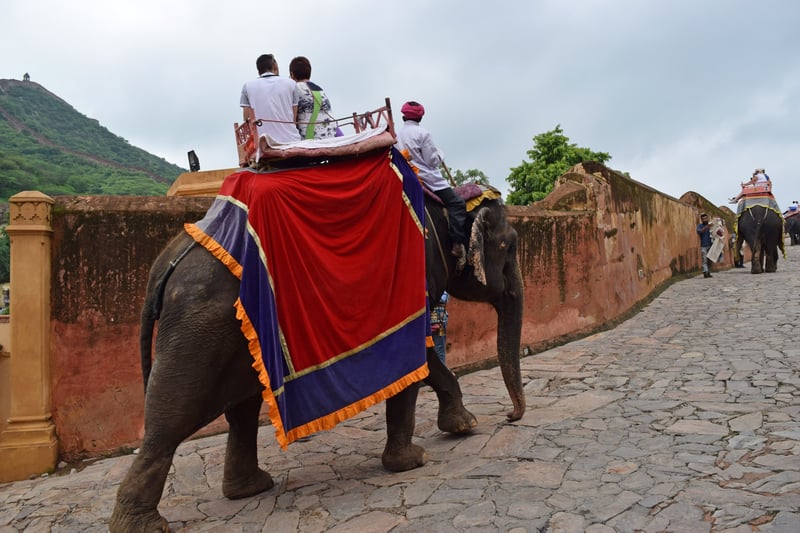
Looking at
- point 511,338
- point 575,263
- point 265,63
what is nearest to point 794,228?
point 575,263

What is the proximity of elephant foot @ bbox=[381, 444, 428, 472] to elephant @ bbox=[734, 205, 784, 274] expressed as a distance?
13541mm

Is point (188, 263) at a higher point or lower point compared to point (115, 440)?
higher

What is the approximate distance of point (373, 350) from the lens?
12.4 ft

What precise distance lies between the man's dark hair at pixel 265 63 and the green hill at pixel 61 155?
50.2 metres

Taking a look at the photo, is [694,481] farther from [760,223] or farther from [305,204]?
[760,223]

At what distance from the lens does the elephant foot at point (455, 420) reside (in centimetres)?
467

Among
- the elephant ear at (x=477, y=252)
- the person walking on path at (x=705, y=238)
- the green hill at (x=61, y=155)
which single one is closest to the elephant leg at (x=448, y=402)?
the elephant ear at (x=477, y=252)

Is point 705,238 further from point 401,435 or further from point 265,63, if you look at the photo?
point 265,63

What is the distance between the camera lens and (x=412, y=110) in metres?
4.68

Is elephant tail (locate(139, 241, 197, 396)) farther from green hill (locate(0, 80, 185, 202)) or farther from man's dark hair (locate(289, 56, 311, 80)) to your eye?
green hill (locate(0, 80, 185, 202))

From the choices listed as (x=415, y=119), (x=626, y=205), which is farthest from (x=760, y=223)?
(x=415, y=119)

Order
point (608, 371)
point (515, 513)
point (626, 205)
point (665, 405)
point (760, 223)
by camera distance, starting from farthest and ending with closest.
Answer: point (760, 223)
point (626, 205)
point (608, 371)
point (665, 405)
point (515, 513)

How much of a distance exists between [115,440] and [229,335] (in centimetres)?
275

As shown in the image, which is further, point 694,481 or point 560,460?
point 560,460
